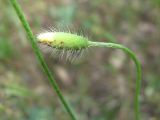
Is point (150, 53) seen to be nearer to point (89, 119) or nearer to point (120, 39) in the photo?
point (120, 39)

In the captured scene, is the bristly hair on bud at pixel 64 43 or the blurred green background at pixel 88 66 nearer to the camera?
the bristly hair on bud at pixel 64 43

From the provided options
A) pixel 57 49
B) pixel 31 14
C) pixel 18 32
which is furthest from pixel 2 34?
pixel 57 49

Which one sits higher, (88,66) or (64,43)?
(88,66)

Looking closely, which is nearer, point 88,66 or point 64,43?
point 64,43

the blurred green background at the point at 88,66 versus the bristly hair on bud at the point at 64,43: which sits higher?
the blurred green background at the point at 88,66

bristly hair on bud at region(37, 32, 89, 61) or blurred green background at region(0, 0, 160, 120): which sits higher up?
blurred green background at region(0, 0, 160, 120)
